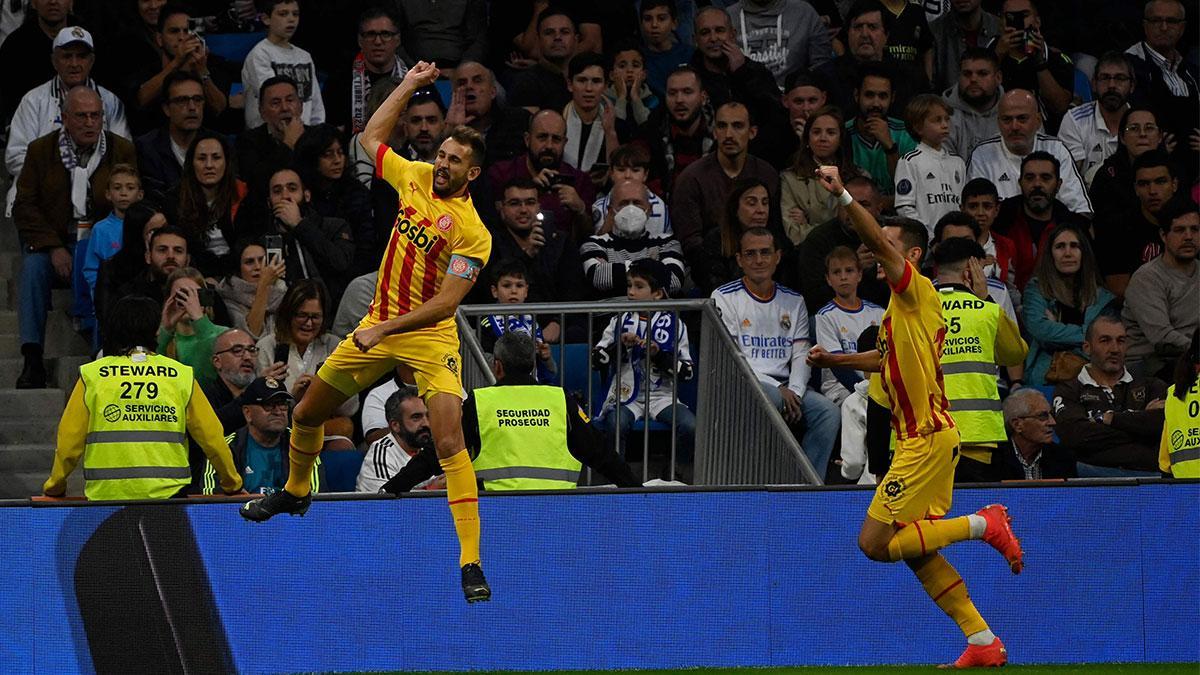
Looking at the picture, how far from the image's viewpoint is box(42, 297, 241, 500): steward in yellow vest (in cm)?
1074

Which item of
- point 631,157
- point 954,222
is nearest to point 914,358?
point 954,222

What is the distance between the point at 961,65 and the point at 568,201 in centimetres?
376

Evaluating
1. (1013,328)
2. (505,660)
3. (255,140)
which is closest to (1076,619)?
(1013,328)

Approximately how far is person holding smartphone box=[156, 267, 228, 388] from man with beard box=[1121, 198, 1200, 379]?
655cm

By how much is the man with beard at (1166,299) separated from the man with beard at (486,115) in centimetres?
479

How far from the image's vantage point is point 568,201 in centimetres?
1379

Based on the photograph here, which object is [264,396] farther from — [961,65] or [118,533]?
[961,65]

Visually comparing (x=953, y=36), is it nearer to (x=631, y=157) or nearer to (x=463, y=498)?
(x=631, y=157)

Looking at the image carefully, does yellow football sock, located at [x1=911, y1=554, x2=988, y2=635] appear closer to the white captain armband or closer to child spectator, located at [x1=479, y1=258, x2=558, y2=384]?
the white captain armband

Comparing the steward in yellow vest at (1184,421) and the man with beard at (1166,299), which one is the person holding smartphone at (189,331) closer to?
the steward in yellow vest at (1184,421)

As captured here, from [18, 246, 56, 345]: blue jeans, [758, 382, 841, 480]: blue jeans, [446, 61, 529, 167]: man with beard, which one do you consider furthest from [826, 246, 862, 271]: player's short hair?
[18, 246, 56, 345]: blue jeans

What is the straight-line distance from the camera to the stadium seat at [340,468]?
12.0m

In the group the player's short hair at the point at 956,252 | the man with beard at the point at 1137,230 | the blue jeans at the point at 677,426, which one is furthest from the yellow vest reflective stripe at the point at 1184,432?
the man with beard at the point at 1137,230

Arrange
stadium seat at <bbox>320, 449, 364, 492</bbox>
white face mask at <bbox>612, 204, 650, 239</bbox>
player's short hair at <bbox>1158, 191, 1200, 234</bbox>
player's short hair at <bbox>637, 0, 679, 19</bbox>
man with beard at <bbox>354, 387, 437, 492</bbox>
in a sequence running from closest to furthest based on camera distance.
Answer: man with beard at <bbox>354, 387, 437, 492</bbox> < stadium seat at <bbox>320, 449, 364, 492</bbox> < white face mask at <bbox>612, 204, 650, 239</bbox> < player's short hair at <bbox>1158, 191, 1200, 234</bbox> < player's short hair at <bbox>637, 0, 679, 19</bbox>
